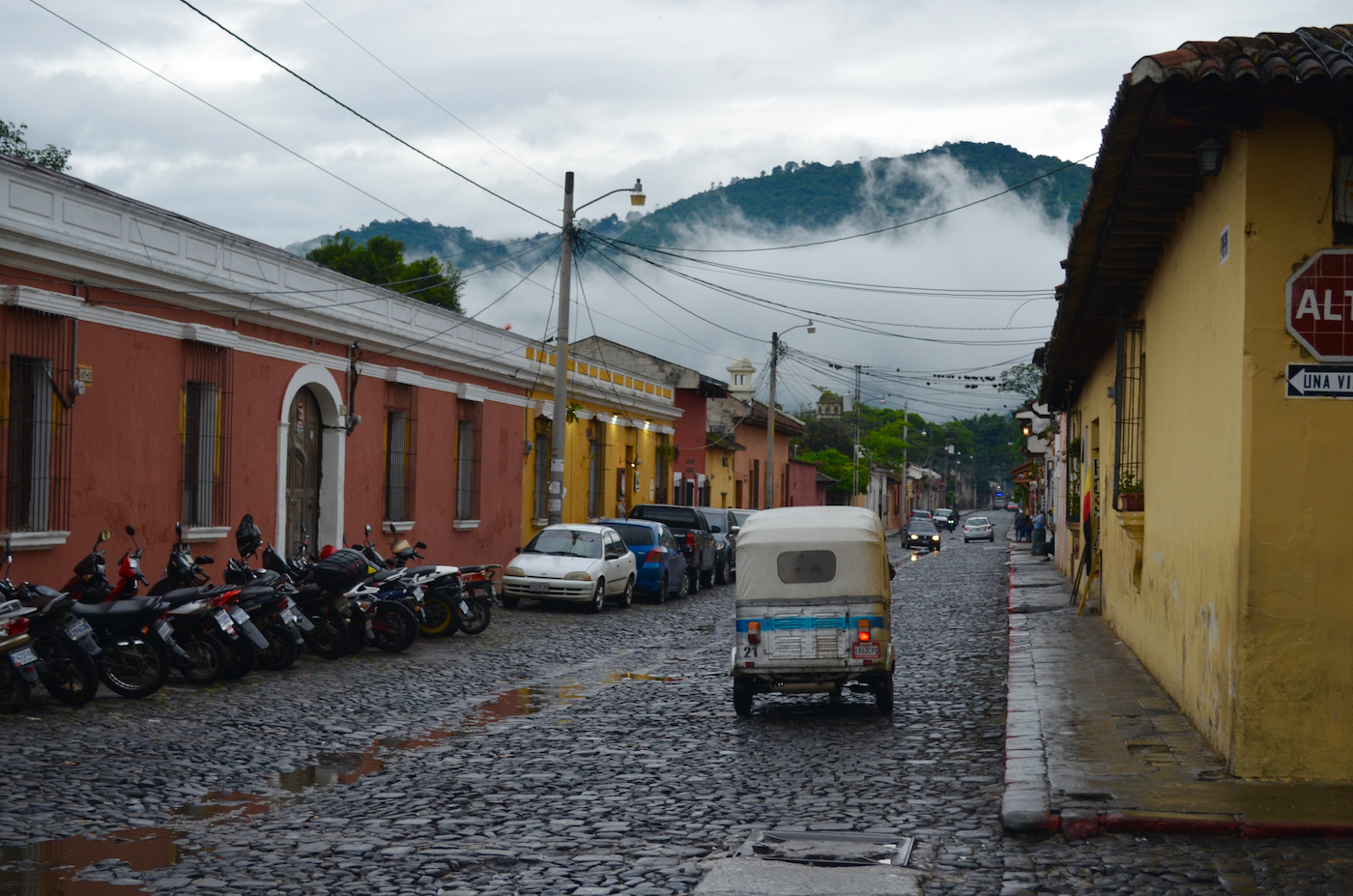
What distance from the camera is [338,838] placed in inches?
263

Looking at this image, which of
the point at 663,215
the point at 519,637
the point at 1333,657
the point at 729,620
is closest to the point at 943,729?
the point at 1333,657

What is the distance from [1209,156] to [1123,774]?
3.61 meters

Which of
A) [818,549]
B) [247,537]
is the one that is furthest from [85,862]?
[247,537]

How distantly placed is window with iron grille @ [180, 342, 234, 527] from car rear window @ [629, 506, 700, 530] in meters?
13.3

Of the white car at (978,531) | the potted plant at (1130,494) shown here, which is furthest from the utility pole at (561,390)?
the white car at (978,531)

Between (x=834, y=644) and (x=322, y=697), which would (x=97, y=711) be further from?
(x=834, y=644)

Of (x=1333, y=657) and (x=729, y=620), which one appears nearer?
(x=1333, y=657)

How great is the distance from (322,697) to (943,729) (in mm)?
5397

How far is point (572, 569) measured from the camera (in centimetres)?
2103

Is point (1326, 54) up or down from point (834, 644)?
up

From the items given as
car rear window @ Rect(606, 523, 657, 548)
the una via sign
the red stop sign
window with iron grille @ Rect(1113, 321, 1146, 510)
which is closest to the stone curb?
window with iron grille @ Rect(1113, 321, 1146, 510)

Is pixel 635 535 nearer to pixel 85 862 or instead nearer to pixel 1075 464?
pixel 1075 464

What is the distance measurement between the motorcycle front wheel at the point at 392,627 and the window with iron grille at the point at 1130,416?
306 inches

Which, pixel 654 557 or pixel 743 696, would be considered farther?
pixel 654 557
